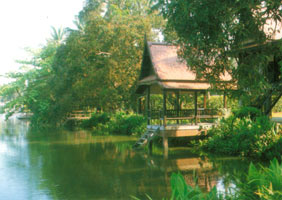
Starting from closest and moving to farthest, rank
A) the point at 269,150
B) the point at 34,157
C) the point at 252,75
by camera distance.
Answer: the point at 252,75 → the point at 269,150 → the point at 34,157

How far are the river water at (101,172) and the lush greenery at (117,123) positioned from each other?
19.3ft

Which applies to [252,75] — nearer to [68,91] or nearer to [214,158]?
[214,158]

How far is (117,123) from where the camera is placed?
26.1 meters

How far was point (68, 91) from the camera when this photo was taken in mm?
31875

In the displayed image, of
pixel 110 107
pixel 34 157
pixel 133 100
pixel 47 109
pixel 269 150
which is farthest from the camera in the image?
pixel 47 109

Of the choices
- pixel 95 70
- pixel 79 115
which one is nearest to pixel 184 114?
pixel 95 70

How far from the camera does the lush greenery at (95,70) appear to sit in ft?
84.8

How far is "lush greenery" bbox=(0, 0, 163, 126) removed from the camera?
84.8ft

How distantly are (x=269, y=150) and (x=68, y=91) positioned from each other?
75.9ft

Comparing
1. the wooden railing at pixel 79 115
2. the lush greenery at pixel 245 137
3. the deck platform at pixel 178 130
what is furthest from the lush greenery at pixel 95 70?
the lush greenery at pixel 245 137

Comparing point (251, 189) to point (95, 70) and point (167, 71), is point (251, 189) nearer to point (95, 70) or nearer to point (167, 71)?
point (167, 71)

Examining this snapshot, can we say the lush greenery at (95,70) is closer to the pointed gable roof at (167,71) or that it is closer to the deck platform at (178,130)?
the pointed gable roof at (167,71)

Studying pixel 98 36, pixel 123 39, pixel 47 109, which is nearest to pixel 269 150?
pixel 123 39

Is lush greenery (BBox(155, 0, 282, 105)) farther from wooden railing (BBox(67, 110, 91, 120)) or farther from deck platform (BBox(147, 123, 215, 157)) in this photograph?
wooden railing (BBox(67, 110, 91, 120))
